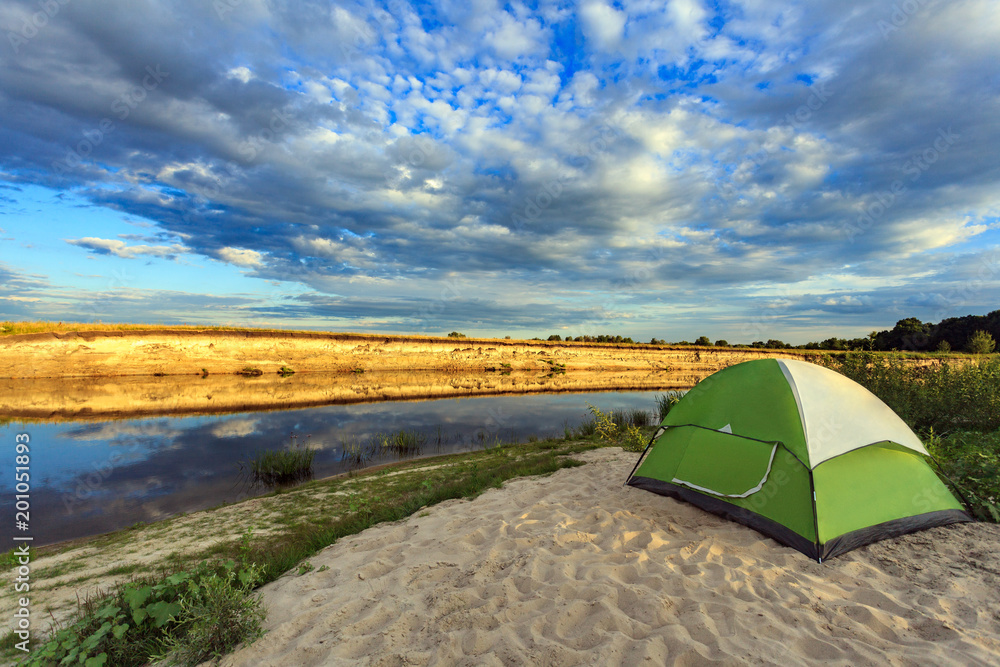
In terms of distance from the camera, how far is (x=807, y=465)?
14.0 feet

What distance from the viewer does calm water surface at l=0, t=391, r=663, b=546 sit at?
6957 mm

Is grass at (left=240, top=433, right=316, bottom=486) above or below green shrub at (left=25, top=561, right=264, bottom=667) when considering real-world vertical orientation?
below

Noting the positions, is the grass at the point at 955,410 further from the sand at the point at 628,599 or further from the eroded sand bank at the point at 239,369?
the eroded sand bank at the point at 239,369

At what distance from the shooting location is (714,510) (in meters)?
4.87

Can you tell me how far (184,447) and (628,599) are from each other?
40.6 feet

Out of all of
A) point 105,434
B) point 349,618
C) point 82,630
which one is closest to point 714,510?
point 349,618

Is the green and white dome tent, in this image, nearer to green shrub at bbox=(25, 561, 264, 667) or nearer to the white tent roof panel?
the white tent roof panel

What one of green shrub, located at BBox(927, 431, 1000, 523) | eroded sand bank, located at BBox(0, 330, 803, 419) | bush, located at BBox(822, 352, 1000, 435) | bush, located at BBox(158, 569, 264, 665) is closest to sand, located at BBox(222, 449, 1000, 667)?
bush, located at BBox(158, 569, 264, 665)

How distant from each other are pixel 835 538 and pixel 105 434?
1727 centimetres

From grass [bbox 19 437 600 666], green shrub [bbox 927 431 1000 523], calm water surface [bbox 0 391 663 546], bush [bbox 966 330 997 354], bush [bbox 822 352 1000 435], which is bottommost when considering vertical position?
calm water surface [bbox 0 391 663 546]

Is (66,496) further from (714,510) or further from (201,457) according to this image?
(714,510)

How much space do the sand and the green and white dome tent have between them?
8.2 inches

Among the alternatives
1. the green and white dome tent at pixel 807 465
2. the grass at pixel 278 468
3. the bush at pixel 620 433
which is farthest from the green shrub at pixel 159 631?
the bush at pixel 620 433

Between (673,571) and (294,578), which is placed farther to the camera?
(294,578)
